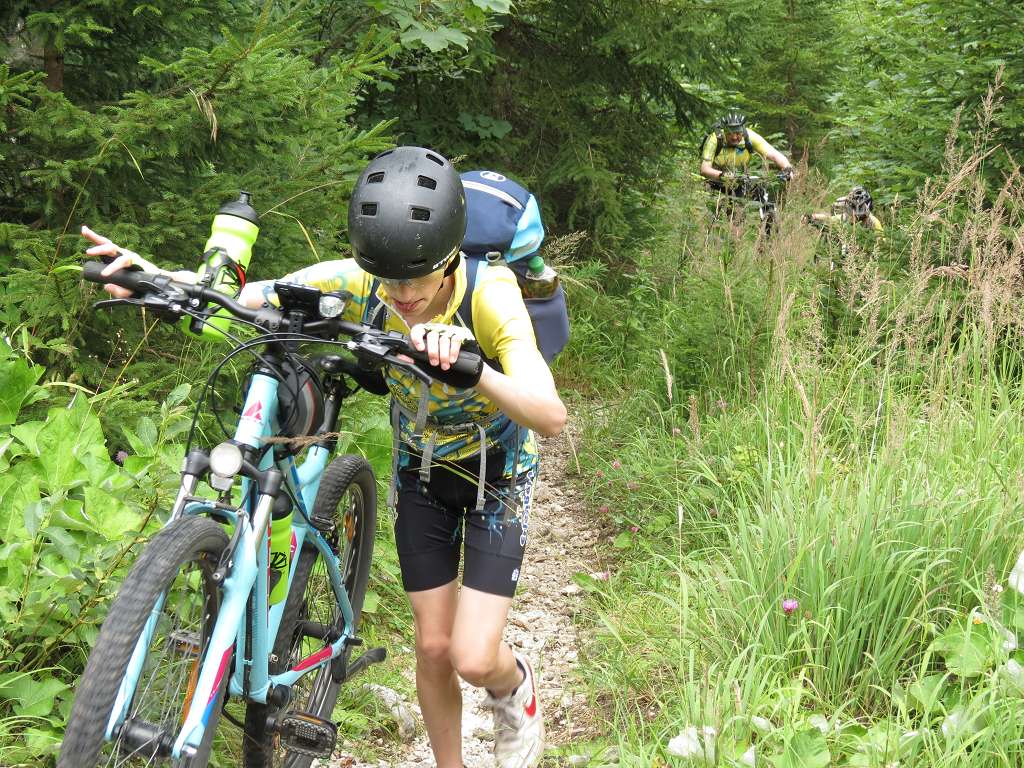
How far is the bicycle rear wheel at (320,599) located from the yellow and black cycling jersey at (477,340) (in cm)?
38

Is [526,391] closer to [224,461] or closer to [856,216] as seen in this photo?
[224,461]

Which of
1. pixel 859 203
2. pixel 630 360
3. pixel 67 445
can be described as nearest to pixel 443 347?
pixel 67 445

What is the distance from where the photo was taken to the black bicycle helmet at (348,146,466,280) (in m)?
2.78

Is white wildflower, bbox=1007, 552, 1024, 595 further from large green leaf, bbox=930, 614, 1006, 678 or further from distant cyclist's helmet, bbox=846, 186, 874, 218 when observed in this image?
distant cyclist's helmet, bbox=846, 186, 874, 218

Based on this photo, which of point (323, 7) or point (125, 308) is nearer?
point (125, 308)

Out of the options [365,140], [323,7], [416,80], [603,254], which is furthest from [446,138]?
[365,140]

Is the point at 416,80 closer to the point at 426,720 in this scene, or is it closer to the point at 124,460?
the point at 124,460

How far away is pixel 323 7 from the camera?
6.31 meters

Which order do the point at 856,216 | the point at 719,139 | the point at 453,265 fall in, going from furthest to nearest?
1. the point at 719,139
2. the point at 856,216
3. the point at 453,265

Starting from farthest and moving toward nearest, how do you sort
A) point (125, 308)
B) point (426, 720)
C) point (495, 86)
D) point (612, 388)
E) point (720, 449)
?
point (495, 86)
point (612, 388)
point (720, 449)
point (125, 308)
point (426, 720)

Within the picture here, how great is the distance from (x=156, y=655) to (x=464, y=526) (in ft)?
4.44

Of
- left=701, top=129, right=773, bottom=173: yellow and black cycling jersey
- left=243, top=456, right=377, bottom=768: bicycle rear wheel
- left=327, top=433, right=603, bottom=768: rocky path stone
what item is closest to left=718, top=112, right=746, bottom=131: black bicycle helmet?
left=701, top=129, right=773, bottom=173: yellow and black cycling jersey

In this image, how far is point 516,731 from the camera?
361cm

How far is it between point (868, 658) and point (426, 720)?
156cm
